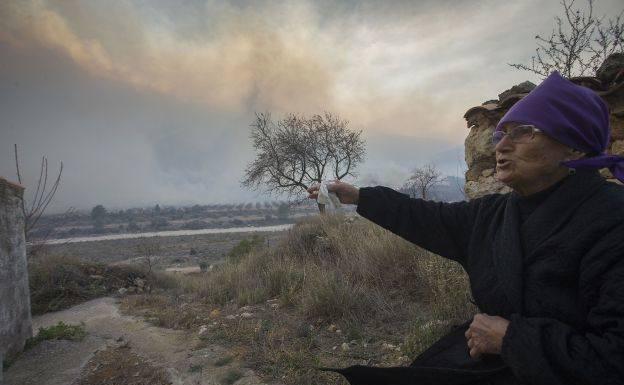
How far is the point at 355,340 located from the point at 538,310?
9.91ft

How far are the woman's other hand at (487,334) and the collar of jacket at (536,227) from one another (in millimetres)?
97

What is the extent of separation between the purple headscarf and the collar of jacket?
86mm

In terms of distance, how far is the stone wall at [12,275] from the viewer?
423 centimetres

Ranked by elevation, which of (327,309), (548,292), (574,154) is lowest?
(327,309)

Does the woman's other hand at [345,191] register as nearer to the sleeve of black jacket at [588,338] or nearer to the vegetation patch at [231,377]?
the sleeve of black jacket at [588,338]

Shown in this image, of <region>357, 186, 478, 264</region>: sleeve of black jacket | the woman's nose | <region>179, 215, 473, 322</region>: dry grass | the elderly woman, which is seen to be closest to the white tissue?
<region>357, 186, 478, 264</region>: sleeve of black jacket

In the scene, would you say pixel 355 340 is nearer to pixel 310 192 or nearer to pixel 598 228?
pixel 310 192

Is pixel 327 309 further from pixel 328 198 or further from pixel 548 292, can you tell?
pixel 548 292

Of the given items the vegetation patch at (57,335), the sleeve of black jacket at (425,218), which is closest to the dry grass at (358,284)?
the vegetation patch at (57,335)

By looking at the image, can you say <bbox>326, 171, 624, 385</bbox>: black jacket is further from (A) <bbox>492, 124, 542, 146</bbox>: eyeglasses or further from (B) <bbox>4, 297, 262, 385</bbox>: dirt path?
(B) <bbox>4, 297, 262, 385</bbox>: dirt path

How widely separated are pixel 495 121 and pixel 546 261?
4780 millimetres

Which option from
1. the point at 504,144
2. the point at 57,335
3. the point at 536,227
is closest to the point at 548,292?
the point at 536,227

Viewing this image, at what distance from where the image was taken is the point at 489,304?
4.94 feet

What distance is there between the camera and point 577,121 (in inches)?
54.8
